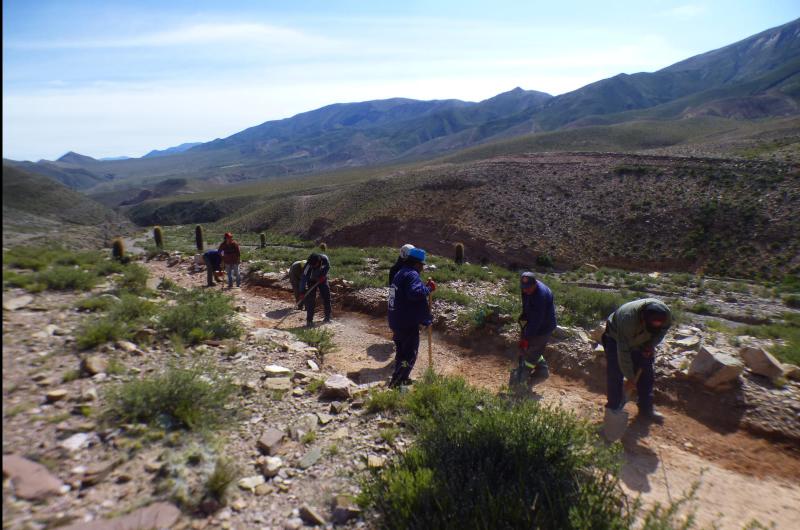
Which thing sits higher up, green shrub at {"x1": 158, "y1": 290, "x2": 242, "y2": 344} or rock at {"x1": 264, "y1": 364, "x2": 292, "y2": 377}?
green shrub at {"x1": 158, "y1": 290, "x2": 242, "y2": 344}

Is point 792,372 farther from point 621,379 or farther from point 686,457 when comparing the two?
point 621,379

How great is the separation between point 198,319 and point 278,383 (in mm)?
2004

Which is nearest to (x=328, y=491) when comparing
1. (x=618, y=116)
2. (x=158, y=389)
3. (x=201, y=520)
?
(x=201, y=520)

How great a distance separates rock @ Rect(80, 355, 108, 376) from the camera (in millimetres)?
4504

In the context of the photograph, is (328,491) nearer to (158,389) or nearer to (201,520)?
(201,520)

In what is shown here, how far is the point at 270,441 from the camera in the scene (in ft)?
14.3

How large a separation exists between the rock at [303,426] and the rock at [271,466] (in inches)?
18.5

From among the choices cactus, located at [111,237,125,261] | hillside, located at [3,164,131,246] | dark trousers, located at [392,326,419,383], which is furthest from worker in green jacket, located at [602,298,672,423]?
cactus, located at [111,237,125,261]

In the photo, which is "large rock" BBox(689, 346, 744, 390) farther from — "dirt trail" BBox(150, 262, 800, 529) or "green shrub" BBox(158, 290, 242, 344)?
"green shrub" BBox(158, 290, 242, 344)

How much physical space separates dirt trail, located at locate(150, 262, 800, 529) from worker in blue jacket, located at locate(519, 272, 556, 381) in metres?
0.70

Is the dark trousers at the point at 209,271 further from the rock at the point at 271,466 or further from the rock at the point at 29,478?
the rock at the point at 29,478

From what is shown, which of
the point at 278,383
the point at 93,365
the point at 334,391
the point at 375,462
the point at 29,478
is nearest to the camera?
the point at 29,478

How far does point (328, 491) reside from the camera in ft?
12.7

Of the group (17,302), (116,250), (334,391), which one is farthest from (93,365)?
(116,250)
